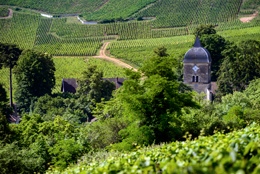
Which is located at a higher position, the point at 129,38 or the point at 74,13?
the point at 74,13

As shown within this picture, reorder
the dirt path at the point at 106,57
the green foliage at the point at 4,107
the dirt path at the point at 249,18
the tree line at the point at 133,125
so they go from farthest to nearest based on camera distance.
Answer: the dirt path at the point at 249,18
the dirt path at the point at 106,57
the green foliage at the point at 4,107
the tree line at the point at 133,125

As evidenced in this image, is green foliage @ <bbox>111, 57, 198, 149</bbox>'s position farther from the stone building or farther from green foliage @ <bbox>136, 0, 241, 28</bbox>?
green foliage @ <bbox>136, 0, 241, 28</bbox>

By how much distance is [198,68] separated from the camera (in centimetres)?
2988

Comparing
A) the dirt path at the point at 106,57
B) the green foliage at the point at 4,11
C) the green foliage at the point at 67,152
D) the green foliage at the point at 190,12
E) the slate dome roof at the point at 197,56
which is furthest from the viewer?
the green foliage at the point at 4,11

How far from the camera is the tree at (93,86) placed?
3741 centimetres

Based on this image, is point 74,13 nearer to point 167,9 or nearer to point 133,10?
point 133,10

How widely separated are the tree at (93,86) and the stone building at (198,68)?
1256 centimetres

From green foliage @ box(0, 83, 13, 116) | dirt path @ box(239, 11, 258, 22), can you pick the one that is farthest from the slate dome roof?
dirt path @ box(239, 11, 258, 22)

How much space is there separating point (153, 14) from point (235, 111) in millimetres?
80548

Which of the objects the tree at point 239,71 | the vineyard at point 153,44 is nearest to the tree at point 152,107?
the tree at point 239,71

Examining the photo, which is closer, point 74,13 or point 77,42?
point 77,42

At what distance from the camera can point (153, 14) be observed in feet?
308

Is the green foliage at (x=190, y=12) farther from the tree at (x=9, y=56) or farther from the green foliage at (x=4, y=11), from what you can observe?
the tree at (x=9, y=56)

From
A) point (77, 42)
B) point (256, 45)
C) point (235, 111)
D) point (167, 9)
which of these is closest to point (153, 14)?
point (167, 9)
